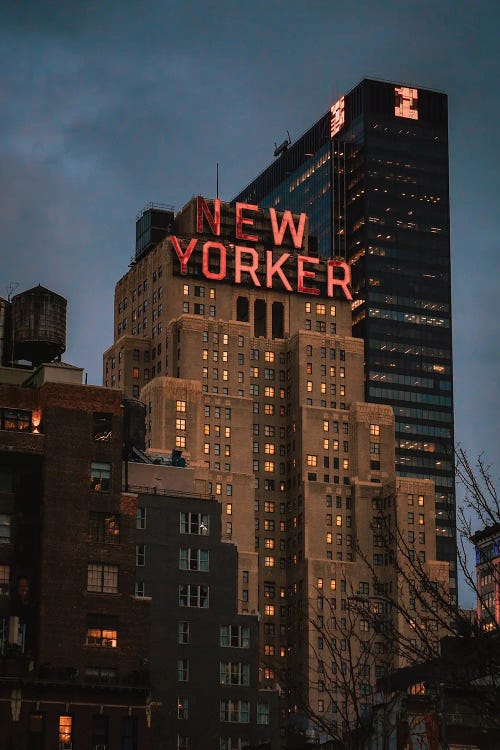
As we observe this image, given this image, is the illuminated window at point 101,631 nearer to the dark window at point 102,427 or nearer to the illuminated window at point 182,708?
the dark window at point 102,427

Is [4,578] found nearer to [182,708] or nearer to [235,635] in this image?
[182,708]

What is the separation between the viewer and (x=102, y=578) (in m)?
124

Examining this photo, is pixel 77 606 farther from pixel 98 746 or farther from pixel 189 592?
pixel 189 592

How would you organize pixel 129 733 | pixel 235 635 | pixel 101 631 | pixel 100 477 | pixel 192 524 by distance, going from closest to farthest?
pixel 129 733 < pixel 101 631 < pixel 100 477 < pixel 192 524 < pixel 235 635

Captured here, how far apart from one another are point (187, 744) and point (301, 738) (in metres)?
60.0

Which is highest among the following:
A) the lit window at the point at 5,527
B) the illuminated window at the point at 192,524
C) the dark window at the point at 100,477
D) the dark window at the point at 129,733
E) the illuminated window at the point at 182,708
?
the illuminated window at the point at 192,524

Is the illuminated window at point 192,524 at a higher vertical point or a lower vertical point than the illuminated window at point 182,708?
higher

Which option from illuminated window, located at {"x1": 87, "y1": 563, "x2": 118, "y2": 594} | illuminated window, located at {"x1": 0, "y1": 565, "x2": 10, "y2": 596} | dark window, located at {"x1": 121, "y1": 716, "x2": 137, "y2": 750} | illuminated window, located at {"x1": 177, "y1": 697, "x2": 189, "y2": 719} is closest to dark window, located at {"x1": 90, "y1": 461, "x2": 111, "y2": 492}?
illuminated window, located at {"x1": 87, "y1": 563, "x2": 118, "y2": 594}

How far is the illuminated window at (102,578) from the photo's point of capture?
124 m

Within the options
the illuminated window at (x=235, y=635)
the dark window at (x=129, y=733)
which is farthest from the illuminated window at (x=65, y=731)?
the illuminated window at (x=235, y=635)

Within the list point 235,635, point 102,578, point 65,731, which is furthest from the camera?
point 235,635

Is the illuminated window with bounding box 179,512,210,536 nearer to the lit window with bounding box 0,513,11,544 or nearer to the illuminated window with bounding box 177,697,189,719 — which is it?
the illuminated window with bounding box 177,697,189,719

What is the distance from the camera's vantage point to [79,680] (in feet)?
393

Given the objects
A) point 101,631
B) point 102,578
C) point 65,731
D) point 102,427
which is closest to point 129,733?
point 65,731
